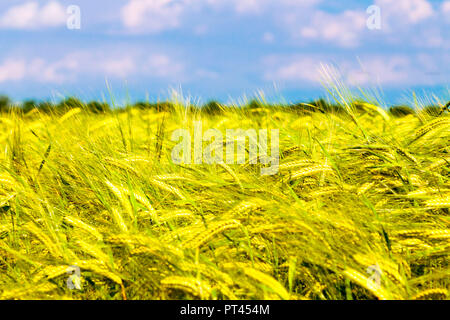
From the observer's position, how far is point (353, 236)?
157cm

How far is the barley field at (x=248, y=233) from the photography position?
1453 mm

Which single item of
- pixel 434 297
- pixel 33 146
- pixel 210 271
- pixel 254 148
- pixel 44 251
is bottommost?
pixel 434 297

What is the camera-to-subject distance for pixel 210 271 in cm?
144

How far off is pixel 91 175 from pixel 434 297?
1.55 m

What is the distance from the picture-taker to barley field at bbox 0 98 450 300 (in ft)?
4.77

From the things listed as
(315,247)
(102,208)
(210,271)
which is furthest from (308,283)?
(102,208)

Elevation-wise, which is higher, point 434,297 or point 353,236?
point 353,236

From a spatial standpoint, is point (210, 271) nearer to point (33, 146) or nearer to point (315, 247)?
point (315, 247)

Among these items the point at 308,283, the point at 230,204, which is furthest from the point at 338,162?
the point at 308,283

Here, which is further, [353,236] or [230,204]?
[230,204]

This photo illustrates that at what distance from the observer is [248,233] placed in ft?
5.33

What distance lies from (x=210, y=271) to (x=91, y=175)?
1068 mm
